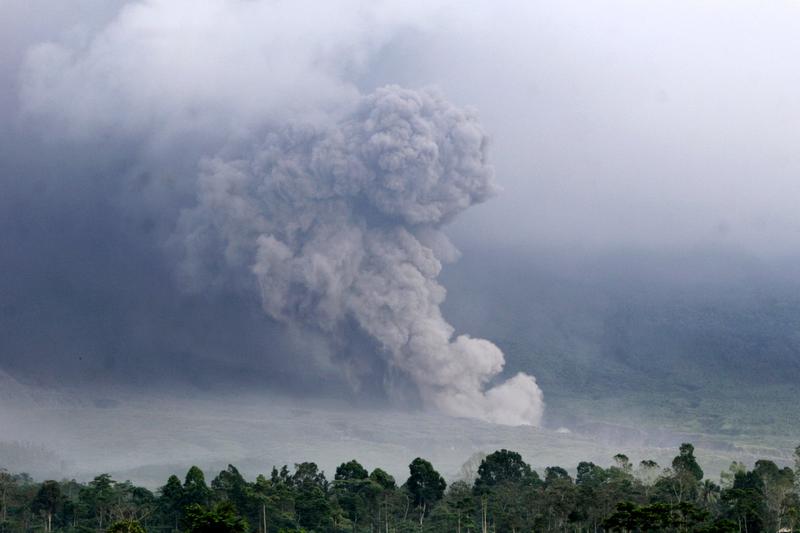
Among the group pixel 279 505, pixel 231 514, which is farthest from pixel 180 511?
pixel 231 514

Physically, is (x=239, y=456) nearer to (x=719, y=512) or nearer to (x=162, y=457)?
(x=162, y=457)

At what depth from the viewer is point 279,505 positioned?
7900cm

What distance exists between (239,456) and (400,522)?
86.1 metres

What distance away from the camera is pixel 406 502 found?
87125 millimetres

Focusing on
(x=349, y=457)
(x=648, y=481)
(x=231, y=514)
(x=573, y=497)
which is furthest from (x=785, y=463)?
(x=231, y=514)

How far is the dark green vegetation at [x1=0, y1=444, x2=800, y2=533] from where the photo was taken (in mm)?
72500

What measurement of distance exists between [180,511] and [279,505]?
746cm

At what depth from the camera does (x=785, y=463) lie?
166 meters

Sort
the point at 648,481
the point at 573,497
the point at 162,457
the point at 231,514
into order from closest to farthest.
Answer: the point at 231,514 < the point at 573,497 < the point at 648,481 < the point at 162,457

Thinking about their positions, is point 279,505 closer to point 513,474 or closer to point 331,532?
point 331,532

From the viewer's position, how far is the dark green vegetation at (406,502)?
2854 inches

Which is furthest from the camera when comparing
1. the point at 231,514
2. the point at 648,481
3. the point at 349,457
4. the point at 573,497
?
the point at 349,457

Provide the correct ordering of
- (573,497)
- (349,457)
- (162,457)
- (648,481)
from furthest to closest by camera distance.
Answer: (162,457)
(349,457)
(648,481)
(573,497)

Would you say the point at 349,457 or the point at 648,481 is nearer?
the point at 648,481
